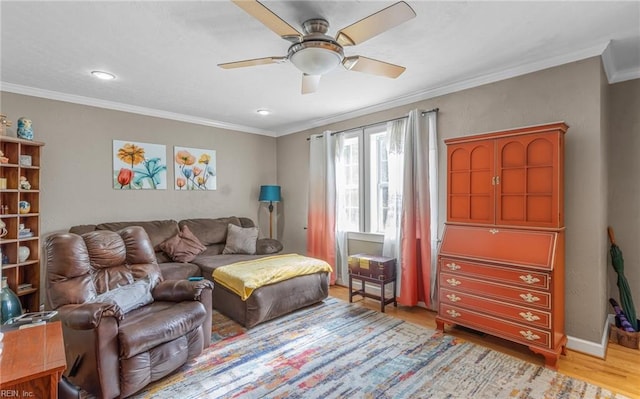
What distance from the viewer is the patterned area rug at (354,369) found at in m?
2.12

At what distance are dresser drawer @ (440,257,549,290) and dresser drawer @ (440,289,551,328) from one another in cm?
19

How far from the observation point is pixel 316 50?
76.8 inches

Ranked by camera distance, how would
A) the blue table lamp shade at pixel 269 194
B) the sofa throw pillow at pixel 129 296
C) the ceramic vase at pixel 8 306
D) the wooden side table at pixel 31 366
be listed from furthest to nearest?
1. the blue table lamp shade at pixel 269 194
2. the ceramic vase at pixel 8 306
3. the sofa throw pillow at pixel 129 296
4. the wooden side table at pixel 31 366

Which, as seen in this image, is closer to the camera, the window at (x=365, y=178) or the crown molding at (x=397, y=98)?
the crown molding at (x=397, y=98)

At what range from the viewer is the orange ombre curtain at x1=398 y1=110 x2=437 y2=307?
11.4 feet

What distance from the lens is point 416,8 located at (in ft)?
6.41

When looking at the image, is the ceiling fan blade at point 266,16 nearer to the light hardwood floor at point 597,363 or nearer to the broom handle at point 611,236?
the light hardwood floor at point 597,363

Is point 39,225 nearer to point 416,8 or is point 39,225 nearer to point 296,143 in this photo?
point 296,143

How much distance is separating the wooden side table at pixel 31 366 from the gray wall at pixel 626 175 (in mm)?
4212

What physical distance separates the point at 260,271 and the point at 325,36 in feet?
7.63

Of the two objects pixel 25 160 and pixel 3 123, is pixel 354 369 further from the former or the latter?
pixel 3 123

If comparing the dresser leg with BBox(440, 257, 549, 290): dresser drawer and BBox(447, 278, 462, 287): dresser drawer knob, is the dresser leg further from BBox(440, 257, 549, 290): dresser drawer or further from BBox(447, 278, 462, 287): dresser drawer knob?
Result: BBox(447, 278, 462, 287): dresser drawer knob

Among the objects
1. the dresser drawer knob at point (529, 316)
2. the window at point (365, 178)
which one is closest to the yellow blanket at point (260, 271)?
the window at point (365, 178)

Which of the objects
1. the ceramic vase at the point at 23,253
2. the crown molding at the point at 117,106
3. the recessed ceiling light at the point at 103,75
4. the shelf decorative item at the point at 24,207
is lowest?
the ceramic vase at the point at 23,253
